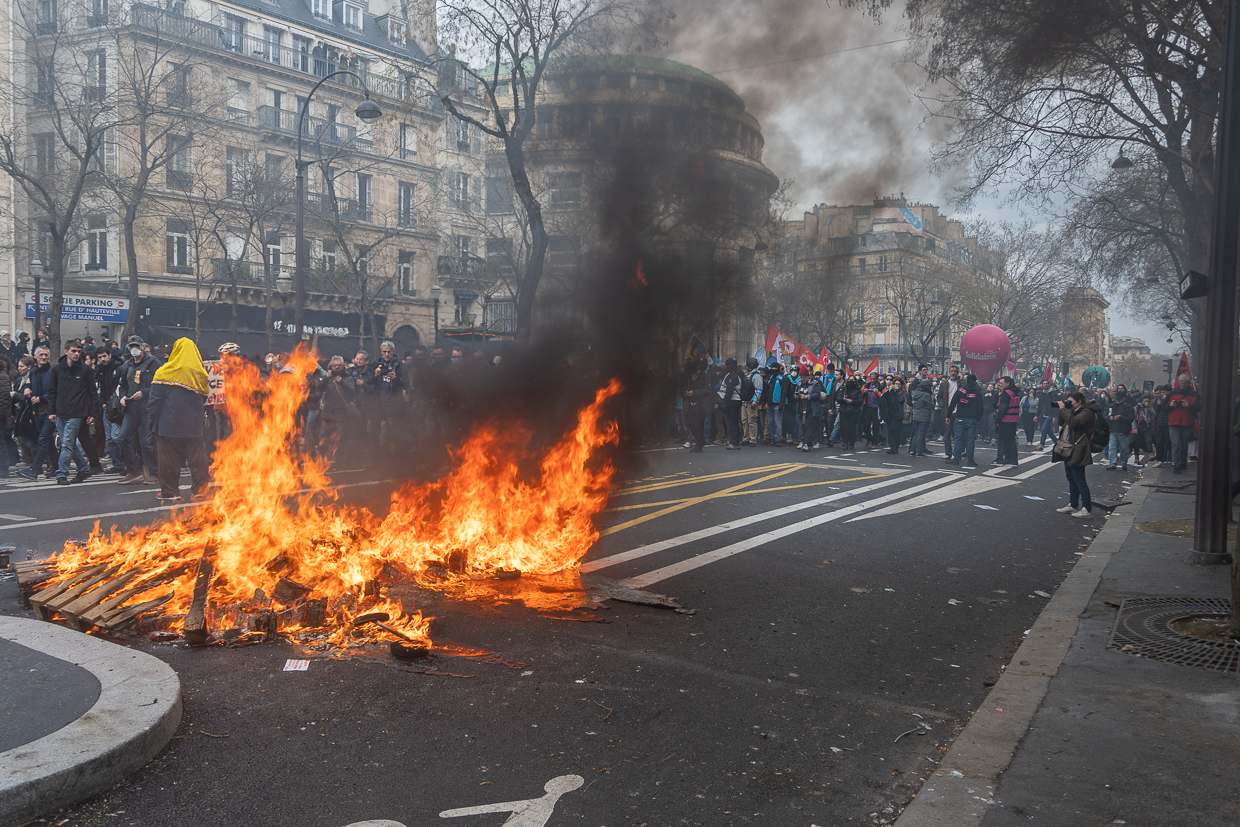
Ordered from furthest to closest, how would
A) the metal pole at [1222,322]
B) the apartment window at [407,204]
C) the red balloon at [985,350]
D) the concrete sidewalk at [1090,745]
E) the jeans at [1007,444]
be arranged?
the apartment window at [407,204] → the red balloon at [985,350] → the jeans at [1007,444] → the metal pole at [1222,322] → the concrete sidewalk at [1090,745]

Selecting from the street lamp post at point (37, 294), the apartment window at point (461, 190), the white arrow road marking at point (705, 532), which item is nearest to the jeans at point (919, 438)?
the white arrow road marking at point (705, 532)

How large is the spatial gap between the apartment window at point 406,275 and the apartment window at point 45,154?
46.6ft

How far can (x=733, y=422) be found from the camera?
54.9ft

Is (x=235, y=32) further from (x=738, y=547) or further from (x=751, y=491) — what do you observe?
(x=738, y=547)

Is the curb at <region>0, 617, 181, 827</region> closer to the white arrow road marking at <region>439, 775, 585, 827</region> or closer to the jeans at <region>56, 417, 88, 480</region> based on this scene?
the white arrow road marking at <region>439, 775, 585, 827</region>

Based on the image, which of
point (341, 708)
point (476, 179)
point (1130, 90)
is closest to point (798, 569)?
point (341, 708)

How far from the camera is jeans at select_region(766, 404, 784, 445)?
17609mm

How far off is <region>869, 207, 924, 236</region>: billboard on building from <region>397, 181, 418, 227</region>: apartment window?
30288mm

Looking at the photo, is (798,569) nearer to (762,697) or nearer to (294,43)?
(762,697)

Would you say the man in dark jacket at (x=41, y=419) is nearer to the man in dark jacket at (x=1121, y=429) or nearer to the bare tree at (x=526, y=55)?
the bare tree at (x=526, y=55)

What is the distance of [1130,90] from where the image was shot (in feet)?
38.5

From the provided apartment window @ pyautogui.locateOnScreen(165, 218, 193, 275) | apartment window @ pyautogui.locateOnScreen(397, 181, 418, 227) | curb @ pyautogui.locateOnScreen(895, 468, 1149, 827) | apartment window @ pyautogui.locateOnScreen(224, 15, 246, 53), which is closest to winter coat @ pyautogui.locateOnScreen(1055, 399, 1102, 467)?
curb @ pyautogui.locateOnScreen(895, 468, 1149, 827)

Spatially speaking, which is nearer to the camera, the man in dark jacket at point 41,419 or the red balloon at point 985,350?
the man in dark jacket at point 41,419

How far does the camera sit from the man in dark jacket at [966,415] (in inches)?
564
